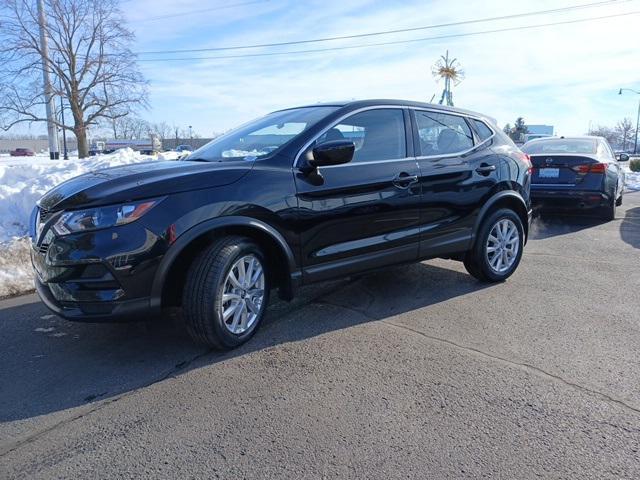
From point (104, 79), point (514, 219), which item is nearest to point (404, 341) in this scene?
point (514, 219)

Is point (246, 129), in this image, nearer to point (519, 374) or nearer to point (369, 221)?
point (369, 221)

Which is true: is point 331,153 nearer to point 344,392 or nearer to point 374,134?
point 374,134

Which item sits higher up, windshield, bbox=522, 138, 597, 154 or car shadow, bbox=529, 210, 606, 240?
windshield, bbox=522, 138, 597, 154

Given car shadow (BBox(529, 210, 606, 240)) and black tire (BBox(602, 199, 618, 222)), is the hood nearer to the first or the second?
car shadow (BBox(529, 210, 606, 240))

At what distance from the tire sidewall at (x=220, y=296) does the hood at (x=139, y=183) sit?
1.60 feet

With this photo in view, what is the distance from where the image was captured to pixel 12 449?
2588 mm

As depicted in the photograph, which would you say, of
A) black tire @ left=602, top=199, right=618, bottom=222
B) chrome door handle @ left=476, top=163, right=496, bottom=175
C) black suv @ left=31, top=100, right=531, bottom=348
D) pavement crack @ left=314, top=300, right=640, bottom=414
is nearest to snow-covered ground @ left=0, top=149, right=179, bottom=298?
black suv @ left=31, top=100, right=531, bottom=348

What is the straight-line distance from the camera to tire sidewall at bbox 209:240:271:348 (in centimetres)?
343

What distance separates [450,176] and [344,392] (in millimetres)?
2546

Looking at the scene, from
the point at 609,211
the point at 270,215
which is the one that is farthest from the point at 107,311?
the point at 609,211

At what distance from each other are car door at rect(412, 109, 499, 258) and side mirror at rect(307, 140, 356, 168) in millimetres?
1050

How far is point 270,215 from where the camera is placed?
145 inches

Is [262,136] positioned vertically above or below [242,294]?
above

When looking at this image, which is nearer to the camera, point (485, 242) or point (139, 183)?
point (139, 183)
